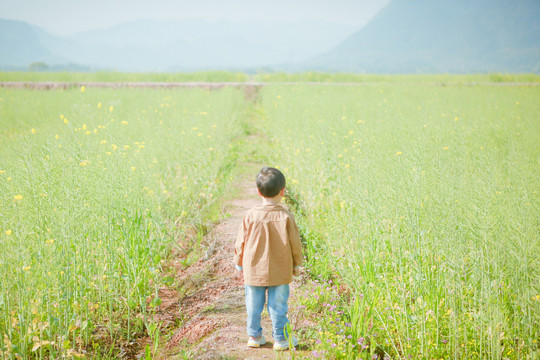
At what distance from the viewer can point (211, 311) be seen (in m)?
2.96

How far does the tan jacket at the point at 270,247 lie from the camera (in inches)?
95.2

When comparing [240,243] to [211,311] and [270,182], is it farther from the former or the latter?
[211,311]

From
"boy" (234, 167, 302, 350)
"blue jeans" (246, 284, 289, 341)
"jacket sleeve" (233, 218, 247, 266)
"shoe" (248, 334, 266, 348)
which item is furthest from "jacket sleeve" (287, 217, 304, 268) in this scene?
"shoe" (248, 334, 266, 348)

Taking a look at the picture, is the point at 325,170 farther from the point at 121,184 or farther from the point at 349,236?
the point at 121,184

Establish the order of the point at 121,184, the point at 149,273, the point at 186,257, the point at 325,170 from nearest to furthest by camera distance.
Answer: the point at 149,273
the point at 121,184
the point at 186,257
the point at 325,170

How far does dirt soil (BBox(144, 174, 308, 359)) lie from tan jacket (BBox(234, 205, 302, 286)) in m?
0.43

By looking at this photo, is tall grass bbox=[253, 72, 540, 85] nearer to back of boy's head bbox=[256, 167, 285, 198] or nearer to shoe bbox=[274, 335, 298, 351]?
back of boy's head bbox=[256, 167, 285, 198]

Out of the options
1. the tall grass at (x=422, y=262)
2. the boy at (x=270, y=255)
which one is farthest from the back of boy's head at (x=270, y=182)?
the tall grass at (x=422, y=262)

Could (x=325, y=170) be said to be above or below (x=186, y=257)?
above

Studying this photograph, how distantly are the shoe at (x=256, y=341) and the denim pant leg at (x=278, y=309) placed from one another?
9 cm

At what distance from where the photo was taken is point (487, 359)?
2068 mm

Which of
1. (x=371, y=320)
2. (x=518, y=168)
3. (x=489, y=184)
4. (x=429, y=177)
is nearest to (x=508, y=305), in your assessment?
(x=371, y=320)

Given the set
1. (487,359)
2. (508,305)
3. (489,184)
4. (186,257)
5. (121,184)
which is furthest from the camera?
(186,257)

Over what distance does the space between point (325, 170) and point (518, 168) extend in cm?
221
